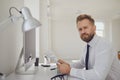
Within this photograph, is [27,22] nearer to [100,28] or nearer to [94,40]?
[94,40]

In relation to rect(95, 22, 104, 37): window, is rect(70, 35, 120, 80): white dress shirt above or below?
below

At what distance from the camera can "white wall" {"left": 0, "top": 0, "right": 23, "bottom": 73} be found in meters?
1.69

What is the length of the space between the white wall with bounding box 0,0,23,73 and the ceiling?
3.91m

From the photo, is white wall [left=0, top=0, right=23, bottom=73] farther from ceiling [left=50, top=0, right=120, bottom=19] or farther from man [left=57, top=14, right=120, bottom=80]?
ceiling [left=50, top=0, right=120, bottom=19]

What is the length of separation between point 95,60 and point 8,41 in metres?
0.90

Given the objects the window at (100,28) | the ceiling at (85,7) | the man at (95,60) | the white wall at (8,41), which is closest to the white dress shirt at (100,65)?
the man at (95,60)

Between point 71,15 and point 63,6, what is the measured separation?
454 millimetres

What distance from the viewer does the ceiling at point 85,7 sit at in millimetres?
6113

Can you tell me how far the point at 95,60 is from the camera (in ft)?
5.10

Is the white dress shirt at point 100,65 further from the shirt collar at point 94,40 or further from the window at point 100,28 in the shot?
the window at point 100,28

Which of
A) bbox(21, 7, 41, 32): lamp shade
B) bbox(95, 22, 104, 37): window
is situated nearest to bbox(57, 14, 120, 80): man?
bbox(21, 7, 41, 32): lamp shade

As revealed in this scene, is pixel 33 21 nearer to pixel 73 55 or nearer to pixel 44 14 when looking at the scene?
pixel 44 14

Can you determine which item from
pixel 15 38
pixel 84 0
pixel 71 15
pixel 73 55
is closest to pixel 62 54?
pixel 73 55

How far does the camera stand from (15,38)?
7.10 feet
